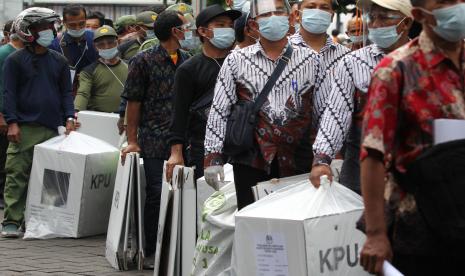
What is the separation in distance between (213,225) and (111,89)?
4.52 meters

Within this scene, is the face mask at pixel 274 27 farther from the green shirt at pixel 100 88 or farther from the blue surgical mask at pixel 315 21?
the green shirt at pixel 100 88

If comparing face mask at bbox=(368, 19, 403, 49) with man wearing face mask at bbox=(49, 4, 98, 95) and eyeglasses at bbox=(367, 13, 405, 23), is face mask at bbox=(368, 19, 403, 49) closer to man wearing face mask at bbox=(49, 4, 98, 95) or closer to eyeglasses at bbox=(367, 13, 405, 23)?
eyeglasses at bbox=(367, 13, 405, 23)

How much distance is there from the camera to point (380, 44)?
591 cm

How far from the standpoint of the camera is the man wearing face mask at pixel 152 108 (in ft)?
29.5

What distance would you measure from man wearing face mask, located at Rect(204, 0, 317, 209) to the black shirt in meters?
1.01

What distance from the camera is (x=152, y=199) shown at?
29.5 ft

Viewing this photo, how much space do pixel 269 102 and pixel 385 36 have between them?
88cm

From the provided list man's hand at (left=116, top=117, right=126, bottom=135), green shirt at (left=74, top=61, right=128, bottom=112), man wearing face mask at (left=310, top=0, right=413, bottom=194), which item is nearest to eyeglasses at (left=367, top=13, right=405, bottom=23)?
man wearing face mask at (left=310, top=0, right=413, bottom=194)

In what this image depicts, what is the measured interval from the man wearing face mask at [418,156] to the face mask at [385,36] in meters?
1.68

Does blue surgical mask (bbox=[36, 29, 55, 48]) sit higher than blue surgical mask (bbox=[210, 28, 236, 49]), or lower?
lower

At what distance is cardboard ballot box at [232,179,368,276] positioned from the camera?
584cm

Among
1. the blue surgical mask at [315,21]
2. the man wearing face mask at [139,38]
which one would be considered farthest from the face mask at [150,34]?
the blue surgical mask at [315,21]

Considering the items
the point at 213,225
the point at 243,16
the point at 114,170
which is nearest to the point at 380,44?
the point at 213,225

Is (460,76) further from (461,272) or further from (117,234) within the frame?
(117,234)
